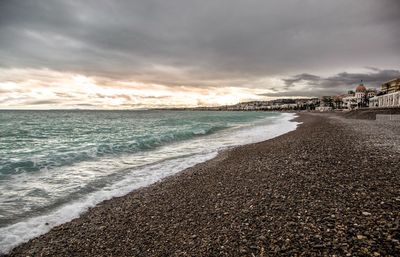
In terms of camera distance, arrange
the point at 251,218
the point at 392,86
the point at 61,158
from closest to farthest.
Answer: the point at 251,218 → the point at 61,158 → the point at 392,86

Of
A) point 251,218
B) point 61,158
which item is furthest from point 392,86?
point 251,218

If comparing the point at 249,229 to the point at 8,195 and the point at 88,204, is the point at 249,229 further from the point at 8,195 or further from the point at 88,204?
the point at 8,195

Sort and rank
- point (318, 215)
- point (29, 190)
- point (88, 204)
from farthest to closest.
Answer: point (29, 190)
point (88, 204)
point (318, 215)

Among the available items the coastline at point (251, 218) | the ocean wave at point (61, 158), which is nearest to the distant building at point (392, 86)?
the ocean wave at point (61, 158)

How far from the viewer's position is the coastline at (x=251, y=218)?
16.0ft

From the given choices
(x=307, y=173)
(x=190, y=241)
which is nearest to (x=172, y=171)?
(x=307, y=173)

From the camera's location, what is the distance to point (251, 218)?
6230 millimetres

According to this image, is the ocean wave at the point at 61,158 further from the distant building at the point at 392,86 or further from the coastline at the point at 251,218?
the distant building at the point at 392,86

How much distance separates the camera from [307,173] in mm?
9789

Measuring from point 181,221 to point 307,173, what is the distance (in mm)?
5712

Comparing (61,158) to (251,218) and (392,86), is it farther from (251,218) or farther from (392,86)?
(392,86)

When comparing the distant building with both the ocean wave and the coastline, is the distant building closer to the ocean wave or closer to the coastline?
the ocean wave

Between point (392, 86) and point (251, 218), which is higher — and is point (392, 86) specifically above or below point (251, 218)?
above

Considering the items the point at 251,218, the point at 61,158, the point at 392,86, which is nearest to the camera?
the point at 251,218
